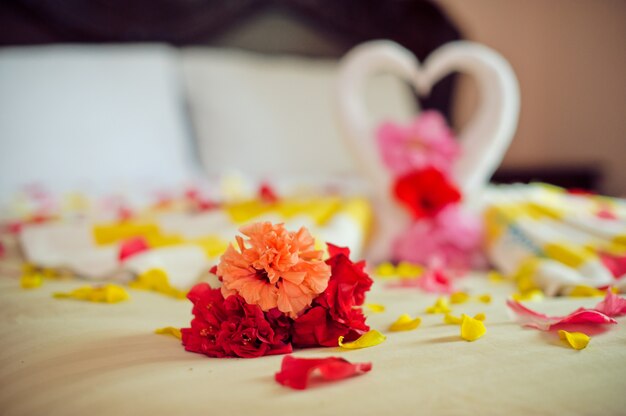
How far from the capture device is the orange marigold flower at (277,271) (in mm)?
658

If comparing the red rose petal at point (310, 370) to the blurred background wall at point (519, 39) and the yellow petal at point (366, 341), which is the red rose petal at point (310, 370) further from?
the blurred background wall at point (519, 39)

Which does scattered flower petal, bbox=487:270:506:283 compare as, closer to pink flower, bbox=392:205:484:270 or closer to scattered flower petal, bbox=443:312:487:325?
pink flower, bbox=392:205:484:270

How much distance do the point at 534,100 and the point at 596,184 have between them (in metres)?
0.54

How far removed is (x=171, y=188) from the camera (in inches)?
78.0

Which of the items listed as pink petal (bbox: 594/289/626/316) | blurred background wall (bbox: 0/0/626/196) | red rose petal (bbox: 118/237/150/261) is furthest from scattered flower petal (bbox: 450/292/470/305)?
blurred background wall (bbox: 0/0/626/196)

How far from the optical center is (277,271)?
2.16 feet

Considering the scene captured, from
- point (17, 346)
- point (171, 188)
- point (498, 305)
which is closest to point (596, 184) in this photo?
point (171, 188)

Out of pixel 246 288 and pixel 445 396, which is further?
pixel 246 288

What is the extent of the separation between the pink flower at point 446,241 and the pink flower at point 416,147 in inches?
5.2

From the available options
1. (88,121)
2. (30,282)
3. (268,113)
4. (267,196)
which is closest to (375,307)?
(30,282)

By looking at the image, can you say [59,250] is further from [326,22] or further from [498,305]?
[326,22]

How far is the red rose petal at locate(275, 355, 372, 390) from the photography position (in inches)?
22.3

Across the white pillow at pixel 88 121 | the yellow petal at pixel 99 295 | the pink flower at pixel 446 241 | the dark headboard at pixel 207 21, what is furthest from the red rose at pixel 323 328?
the dark headboard at pixel 207 21

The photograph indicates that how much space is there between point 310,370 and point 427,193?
0.91 meters
